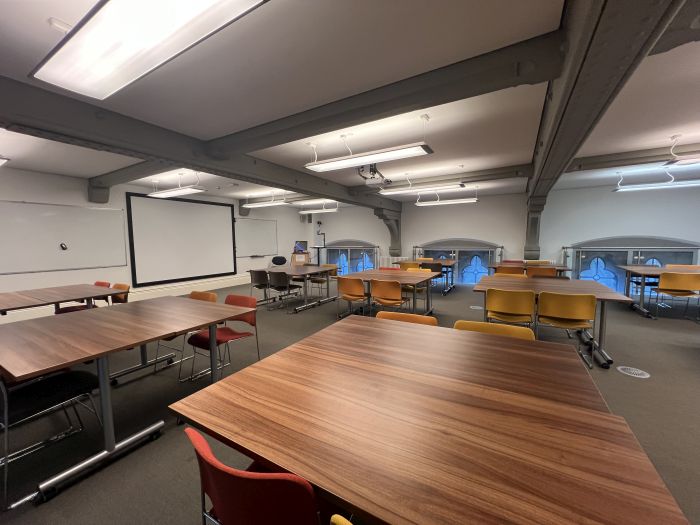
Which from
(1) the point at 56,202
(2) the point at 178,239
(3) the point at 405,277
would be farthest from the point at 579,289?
(1) the point at 56,202

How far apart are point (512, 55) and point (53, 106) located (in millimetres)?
3377

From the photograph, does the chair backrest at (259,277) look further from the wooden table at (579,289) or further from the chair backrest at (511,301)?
the chair backrest at (511,301)

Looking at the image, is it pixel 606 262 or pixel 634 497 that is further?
pixel 606 262

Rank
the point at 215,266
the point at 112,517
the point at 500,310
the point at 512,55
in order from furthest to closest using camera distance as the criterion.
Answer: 1. the point at 215,266
2. the point at 500,310
3. the point at 512,55
4. the point at 112,517

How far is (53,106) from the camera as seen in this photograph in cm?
221

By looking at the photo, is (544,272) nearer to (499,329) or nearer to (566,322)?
(566,322)

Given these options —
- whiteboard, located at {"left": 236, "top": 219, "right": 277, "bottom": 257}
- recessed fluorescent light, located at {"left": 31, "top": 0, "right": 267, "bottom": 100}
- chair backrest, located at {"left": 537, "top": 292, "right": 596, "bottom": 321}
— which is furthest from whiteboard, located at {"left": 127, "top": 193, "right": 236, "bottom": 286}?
chair backrest, located at {"left": 537, "top": 292, "right": 596, "bottom": 321}

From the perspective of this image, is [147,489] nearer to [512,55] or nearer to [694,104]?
[512,55]

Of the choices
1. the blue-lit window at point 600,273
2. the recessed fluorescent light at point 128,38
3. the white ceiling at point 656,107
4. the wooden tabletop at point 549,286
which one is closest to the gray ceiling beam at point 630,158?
the white ceiling at point 656,107

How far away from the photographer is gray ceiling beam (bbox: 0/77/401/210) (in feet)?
6.86

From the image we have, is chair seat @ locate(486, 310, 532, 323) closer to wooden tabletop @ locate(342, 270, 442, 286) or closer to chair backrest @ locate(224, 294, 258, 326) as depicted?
wooden tabletop @ locate(342, 270, 442, 286)

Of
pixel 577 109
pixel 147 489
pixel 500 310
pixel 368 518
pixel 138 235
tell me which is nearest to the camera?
pixel 368 518

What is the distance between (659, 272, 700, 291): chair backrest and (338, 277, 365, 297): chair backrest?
4.61m

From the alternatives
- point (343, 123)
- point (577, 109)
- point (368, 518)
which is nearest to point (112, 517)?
point (368, 518)
